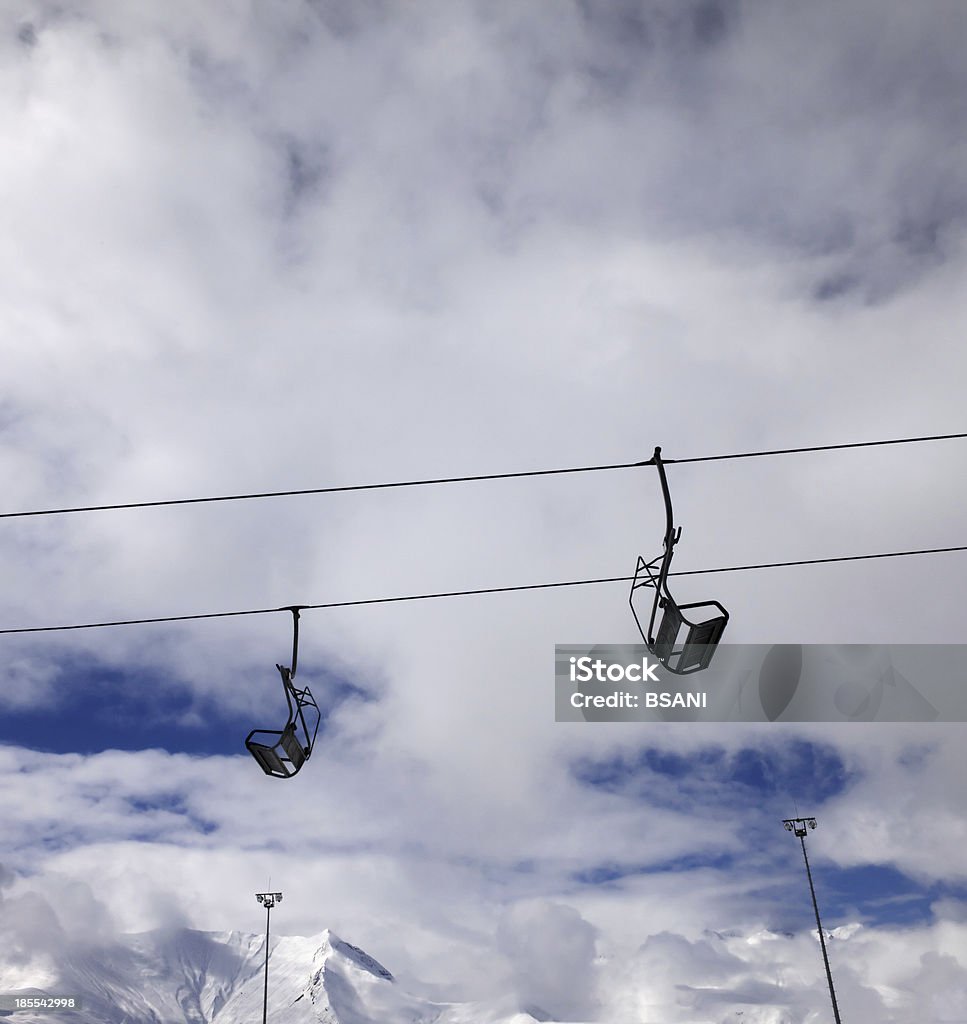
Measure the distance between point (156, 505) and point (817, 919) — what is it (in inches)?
1694

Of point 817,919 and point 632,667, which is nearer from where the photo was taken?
point 632,667

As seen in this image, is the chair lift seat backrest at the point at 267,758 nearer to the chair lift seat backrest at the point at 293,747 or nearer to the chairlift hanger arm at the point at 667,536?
the chair lift seat backrest at the point at 293,747

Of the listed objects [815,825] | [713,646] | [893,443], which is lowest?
[713,646]

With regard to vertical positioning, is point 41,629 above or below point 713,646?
above

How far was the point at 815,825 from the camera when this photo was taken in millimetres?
53406

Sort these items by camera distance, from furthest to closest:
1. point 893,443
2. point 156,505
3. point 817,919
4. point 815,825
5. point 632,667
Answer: point 815,825, point 817,919, point 632,667, point 156,505, point 893,443

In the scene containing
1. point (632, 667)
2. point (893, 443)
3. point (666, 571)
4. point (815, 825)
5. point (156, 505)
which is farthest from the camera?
point (815, 825)

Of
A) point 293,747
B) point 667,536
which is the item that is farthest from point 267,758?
point 667,536

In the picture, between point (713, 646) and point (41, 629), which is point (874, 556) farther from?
point (41, 629)

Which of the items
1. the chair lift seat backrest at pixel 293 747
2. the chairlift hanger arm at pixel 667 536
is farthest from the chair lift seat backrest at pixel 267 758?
the chairlift hanger arm at pixel 667 536

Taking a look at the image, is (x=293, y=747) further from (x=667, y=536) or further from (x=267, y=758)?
(x=667, y=536)

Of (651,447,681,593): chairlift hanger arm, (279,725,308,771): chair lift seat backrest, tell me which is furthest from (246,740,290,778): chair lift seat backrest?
(651,447,681,593): chairlift hanger arm

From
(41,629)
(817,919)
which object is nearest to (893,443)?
(41,629)

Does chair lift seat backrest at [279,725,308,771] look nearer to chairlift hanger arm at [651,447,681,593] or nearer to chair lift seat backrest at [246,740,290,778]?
chair lift seat backrest at [246,740,290,778]
